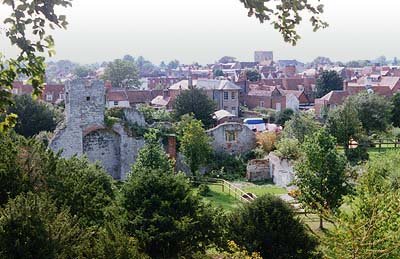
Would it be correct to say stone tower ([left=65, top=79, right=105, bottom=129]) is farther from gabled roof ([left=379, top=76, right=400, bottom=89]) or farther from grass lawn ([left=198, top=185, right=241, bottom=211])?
gabled roof ([left=379, top=76, right=400, bottom=89])

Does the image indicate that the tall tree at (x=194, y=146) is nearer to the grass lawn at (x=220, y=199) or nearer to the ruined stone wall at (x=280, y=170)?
the grass lawn at (x=220, y=199)

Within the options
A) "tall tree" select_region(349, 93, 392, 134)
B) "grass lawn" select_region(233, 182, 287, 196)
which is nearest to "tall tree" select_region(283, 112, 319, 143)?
"tall tree" select_region(349, 93, 392, 134)

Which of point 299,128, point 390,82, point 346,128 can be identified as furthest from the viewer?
point 390,82

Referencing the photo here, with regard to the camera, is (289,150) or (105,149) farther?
(105,149)

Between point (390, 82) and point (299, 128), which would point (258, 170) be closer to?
point (299, 128)

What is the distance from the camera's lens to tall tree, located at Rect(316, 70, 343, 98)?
2753 inches

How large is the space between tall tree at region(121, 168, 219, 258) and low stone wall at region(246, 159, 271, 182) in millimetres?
16440

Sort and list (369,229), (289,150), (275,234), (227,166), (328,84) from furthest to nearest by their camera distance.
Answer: (328,84) → (227,166) → (289,150) → (275,234) → (369,229)

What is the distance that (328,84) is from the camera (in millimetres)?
70250

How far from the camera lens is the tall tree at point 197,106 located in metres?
45.6

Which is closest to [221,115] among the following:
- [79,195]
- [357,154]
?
[357,154]

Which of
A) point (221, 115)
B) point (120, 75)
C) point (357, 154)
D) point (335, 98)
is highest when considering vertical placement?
point (120, 75)

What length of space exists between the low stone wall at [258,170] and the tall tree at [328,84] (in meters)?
37.9

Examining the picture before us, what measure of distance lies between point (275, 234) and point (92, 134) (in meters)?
18.3
